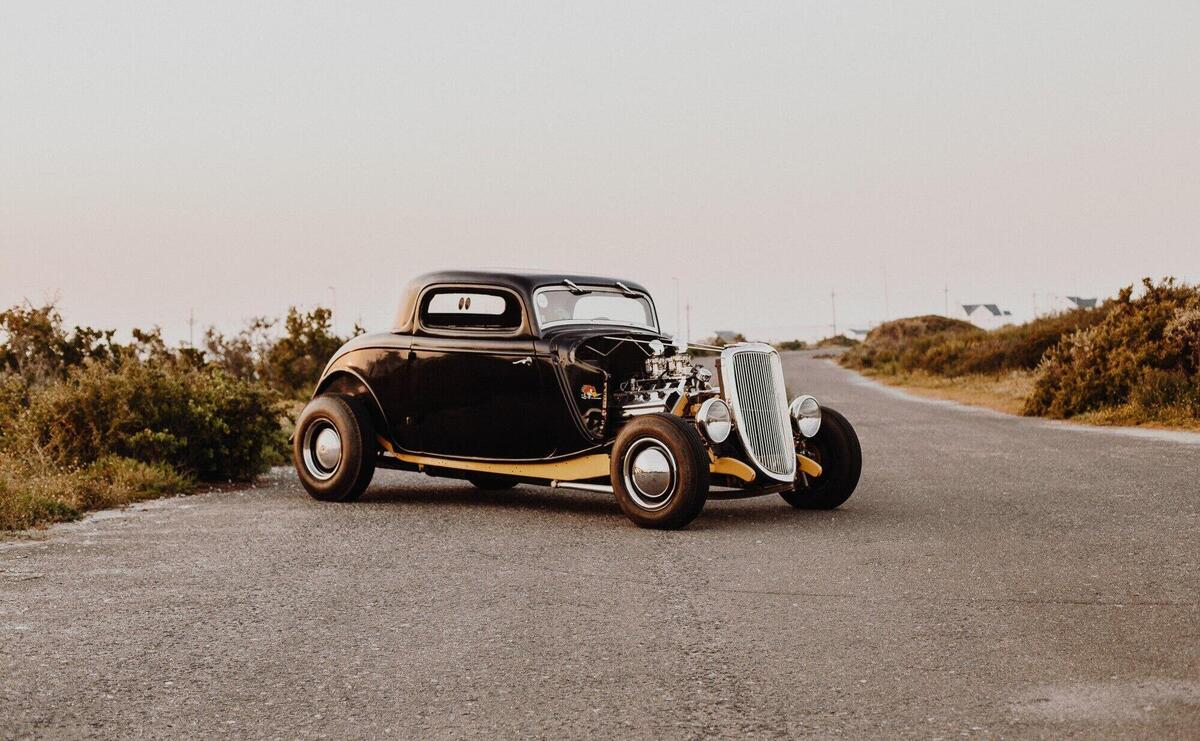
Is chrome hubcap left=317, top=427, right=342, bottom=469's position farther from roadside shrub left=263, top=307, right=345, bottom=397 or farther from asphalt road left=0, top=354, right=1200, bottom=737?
roadside shrub left=263, top=307, right=345, bottom=397

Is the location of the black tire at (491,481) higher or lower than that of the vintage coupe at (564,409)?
lower

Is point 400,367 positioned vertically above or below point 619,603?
above

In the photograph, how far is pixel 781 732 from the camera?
4297 millimetres

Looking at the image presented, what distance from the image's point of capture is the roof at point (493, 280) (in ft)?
35.1

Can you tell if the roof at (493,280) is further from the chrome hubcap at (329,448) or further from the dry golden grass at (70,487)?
the dry golden grass at (70,487)

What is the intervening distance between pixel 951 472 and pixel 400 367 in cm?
595

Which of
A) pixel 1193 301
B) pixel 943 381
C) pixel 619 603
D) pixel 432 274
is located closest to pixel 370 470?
pixel 432 274

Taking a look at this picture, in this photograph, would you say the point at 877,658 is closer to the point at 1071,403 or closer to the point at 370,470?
the point at 370,470

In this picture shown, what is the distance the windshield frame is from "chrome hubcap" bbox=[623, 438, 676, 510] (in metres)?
1.74

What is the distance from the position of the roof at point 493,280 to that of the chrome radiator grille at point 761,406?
1925 mm

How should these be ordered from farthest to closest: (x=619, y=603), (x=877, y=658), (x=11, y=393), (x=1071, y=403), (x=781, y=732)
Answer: (x=1071, y=403)
(x=11, y=393)
(x=619, y=603)
(x=877, y=658)
(x=781, y=732)

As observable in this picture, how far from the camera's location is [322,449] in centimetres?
1123

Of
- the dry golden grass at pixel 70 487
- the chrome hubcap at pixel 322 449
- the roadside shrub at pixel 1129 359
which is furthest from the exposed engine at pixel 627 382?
the roadside shrub at pixel 1129 359

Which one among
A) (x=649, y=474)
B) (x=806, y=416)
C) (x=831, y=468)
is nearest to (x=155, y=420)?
(x=649, y=474)
